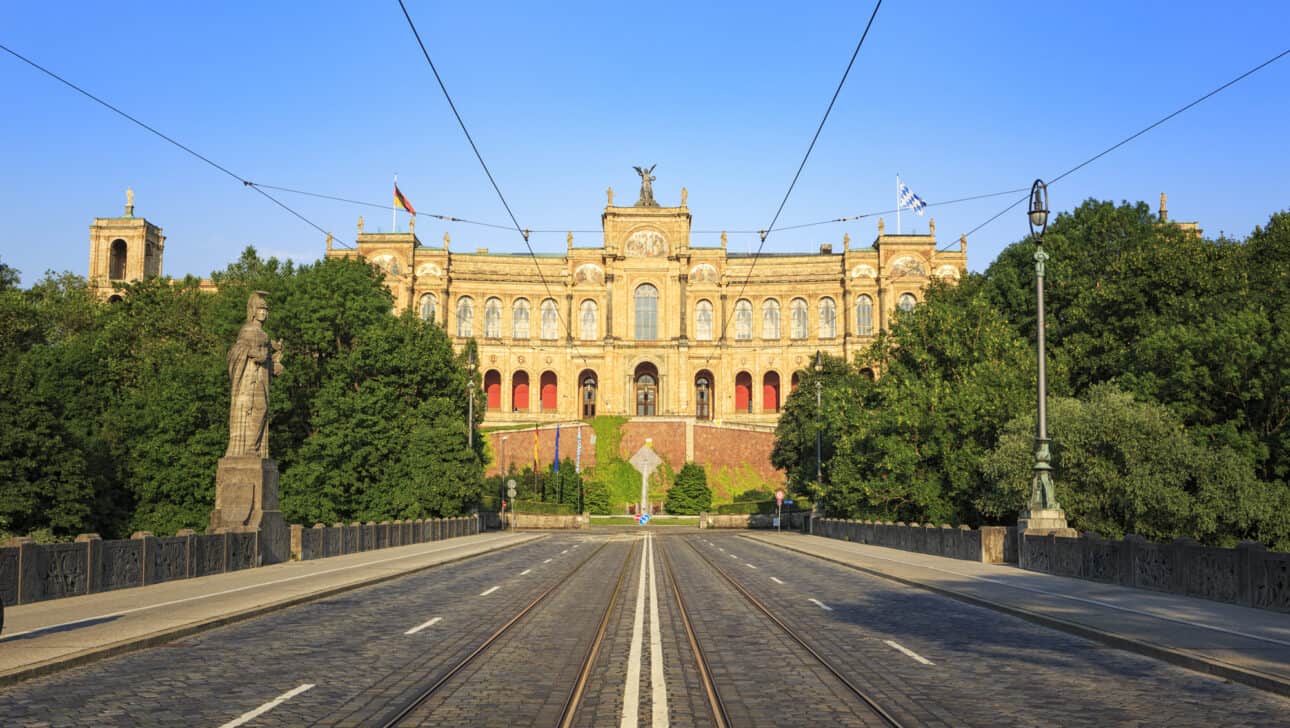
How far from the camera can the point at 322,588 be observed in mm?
20062

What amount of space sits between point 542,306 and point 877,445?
68.0 metres

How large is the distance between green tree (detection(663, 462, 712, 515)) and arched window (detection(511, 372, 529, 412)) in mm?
27703

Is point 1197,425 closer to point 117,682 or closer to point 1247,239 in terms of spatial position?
point 1247,239

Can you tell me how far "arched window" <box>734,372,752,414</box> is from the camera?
11056 cm

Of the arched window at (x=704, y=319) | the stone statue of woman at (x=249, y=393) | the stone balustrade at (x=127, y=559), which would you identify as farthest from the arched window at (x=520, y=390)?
the stone statue of woman at (x=249, y=393)

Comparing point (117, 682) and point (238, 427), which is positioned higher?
point (238, 427)

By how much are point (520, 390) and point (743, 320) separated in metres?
24.9

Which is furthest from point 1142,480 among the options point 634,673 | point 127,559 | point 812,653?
point 127,559

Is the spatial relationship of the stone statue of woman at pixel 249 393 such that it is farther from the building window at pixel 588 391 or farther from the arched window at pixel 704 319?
the arched window at pixel 704 319

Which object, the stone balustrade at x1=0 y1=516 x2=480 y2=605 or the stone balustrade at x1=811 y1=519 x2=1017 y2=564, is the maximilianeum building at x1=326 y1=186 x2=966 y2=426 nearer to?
the stone balustrade at x1=811 y1=519 x2=1017 y2=564

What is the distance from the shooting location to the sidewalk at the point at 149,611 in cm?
1144

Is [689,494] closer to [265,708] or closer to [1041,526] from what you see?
[1041,526]

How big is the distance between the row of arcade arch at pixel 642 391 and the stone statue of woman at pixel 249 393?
80.5 metres

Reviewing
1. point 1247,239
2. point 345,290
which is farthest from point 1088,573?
point 345,290
